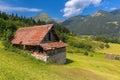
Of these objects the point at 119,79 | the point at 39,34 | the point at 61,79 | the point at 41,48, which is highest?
the point at 39,34

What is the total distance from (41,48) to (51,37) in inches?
212

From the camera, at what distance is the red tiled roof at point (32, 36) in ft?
160

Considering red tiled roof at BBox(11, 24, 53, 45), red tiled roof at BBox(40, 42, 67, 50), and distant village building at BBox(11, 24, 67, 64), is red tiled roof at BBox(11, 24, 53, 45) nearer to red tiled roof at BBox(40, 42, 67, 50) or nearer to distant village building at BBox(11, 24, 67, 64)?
distant village building at BBox(11, 24, 67, 64)

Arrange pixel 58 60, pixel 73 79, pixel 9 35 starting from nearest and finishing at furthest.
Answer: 1. pixel 73 79
2. pixel 58 60
3. pixel 9 35

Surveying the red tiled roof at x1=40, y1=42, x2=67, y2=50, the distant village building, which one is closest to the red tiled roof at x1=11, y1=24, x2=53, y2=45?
the distant village building

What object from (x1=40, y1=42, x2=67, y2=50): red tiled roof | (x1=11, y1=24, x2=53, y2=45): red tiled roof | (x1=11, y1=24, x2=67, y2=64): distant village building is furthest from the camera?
(x1=11, y1=24, x2=53, y2=45): red tiled roof

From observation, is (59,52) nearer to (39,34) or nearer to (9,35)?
(39,34)

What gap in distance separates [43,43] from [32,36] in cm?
431

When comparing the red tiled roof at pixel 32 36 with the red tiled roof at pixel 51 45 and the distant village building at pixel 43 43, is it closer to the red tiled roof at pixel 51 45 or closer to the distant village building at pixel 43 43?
the distant village building at pixel 43 43

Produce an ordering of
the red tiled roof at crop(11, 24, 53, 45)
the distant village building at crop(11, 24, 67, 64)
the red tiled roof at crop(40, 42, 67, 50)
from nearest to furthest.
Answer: the red tiled roof at crop(40, 42, 67, 50)
the distant village building at crop(11, 24, 67, 64)
the red tiled roof at crop(11, 24, 53, 45)

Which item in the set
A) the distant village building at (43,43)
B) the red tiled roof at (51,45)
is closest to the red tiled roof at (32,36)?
the distant village building at (43,43)

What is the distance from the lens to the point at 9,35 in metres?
57.0

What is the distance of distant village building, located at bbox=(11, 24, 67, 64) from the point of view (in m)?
47.5

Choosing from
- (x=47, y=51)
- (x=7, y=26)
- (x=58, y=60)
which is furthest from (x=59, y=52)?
(x=7, y=26)
